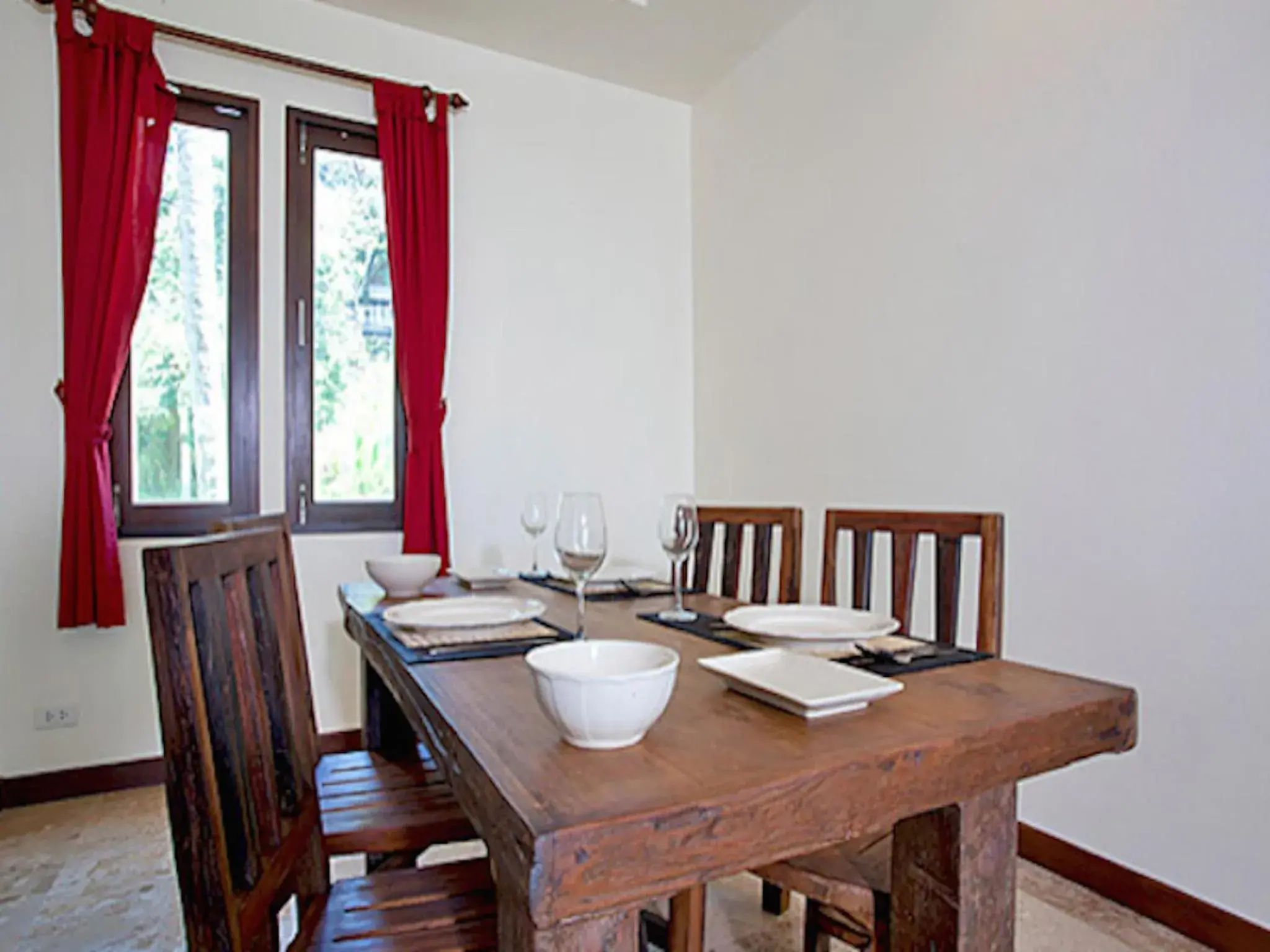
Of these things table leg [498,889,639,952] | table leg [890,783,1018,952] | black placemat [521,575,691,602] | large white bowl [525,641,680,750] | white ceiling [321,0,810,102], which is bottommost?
table leg [890,783,1018,952]

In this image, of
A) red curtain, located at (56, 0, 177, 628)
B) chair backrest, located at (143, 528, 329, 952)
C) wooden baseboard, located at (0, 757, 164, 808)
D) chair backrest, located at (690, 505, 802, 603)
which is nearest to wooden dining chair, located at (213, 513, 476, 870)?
chair backrest, located at (143, 528, 329, 952)

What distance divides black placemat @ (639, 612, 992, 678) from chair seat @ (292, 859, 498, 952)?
19.7 inches

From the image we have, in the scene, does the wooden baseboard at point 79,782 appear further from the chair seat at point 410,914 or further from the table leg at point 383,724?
the chair seat at point 410,914

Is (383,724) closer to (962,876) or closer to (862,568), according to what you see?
(862,568)

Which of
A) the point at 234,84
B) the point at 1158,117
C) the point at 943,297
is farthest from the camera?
the point at 234,84

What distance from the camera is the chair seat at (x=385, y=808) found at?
3.97 ft

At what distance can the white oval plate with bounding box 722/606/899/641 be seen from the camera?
118 centimetres

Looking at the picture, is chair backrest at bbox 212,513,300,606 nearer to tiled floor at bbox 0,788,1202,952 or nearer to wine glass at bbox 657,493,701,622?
wine glass at bbox 657,493,701,622

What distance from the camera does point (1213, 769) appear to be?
65.5 inches

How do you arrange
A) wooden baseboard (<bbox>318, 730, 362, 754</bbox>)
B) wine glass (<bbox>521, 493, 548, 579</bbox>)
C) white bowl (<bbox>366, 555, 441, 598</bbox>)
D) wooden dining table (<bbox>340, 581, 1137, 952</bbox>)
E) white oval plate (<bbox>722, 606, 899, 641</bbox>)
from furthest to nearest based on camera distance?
wooden baseboard (<bbox>318, 730, 362, 754</bbox>)
wine glass (<bbox>521, 493, 548, 579</bbox>)
white bowl (<bbox>366, 555, 441, 598</bbox>)
white oval plate (<bbox>722, 606, 899, 641</bbox>)
wooden dining table (<bbox>340, 581, 1137, 952</bbox>)

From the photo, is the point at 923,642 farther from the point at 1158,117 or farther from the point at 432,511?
the point at 432,511

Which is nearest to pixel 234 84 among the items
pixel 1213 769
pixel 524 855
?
pixel 524 855

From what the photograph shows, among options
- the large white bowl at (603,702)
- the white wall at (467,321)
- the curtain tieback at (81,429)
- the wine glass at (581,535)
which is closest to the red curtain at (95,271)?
the curtain tieback at (81,429)

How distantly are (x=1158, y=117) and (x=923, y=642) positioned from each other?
147 cm
